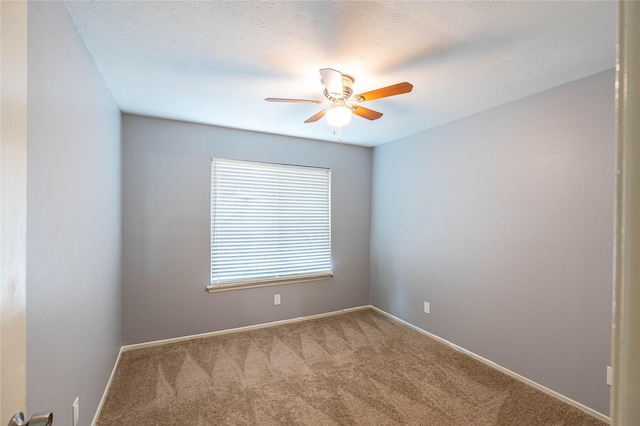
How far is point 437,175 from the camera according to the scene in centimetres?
321

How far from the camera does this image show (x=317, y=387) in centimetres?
232

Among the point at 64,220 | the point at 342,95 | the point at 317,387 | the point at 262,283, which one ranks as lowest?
the point at 317,387

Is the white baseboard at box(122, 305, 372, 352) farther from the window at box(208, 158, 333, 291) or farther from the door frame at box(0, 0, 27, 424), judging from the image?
the door frame at box(0, 0, 27, 424)

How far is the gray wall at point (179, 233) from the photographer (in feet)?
9.58

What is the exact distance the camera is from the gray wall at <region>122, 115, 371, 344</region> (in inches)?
115

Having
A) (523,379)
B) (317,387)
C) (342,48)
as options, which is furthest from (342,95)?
(523,379)

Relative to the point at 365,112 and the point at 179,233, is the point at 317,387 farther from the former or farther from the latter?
the point at 365,112

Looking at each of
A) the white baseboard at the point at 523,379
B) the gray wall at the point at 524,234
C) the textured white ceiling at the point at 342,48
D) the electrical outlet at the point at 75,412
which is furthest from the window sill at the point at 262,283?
the textured white ceiling at the point at 342,48

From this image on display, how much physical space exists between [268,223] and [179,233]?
0.99m

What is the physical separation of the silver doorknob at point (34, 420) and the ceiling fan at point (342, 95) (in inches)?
69.1

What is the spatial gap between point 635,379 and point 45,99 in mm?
1837

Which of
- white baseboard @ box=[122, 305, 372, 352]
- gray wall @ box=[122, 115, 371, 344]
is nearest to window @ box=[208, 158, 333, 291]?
gray wall @ box=[122, 115, 371, 344]

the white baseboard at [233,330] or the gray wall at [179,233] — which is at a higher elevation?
the gray wall at [179,233]

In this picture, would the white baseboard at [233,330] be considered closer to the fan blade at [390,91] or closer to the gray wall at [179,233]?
the gray wall at [179,233]
